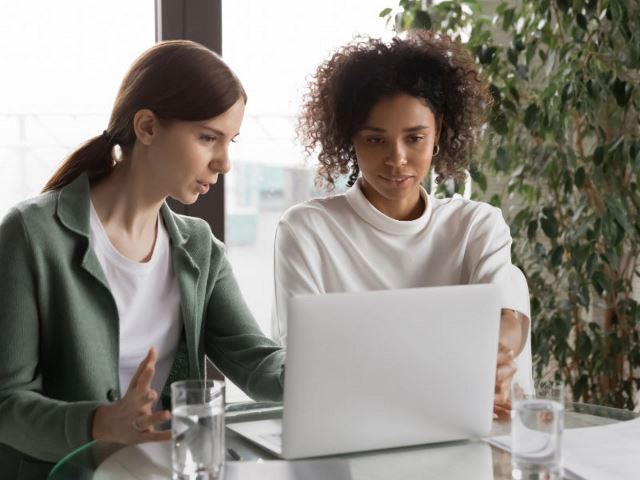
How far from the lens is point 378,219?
2.04m

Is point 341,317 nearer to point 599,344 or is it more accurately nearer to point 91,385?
point 91,385

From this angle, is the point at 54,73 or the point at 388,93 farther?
the point at 54,73

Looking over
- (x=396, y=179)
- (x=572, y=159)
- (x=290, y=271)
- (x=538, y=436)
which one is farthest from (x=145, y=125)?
(x=572, y=159)

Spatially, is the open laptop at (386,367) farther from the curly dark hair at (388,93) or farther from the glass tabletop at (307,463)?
the curly dark hair at (388,93)

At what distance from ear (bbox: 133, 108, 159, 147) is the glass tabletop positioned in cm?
61

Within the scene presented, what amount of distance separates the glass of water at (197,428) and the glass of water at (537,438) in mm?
381

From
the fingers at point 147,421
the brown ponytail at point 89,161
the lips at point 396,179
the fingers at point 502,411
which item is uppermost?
the brown ponytail at point 89,161

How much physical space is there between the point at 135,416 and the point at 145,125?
64 cm

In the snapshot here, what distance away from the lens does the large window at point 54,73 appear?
102 inches

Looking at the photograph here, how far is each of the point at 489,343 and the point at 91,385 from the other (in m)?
0.78

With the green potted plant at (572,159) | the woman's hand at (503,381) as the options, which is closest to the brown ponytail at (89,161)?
the woman's hand at (503,381)

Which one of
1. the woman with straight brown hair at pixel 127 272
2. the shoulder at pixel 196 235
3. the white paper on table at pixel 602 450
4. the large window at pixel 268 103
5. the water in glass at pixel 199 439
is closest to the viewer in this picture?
the water in glass at pixel 199 439

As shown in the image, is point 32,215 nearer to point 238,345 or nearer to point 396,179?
point 238,345

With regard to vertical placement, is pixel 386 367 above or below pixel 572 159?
below
